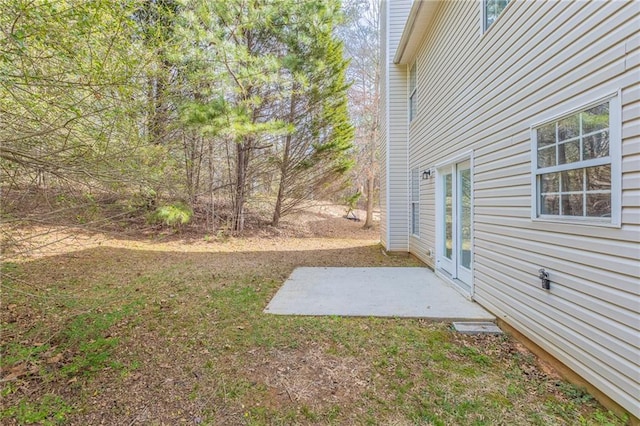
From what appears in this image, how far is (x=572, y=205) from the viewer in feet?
8.32

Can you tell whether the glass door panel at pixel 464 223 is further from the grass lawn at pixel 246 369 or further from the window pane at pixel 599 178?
the window pane at pixel 599 178

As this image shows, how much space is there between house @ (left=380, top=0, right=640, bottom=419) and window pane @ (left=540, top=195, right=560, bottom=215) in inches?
0.5

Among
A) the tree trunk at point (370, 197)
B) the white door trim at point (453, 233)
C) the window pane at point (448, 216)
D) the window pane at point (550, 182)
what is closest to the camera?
the window pane at point (550, 182)

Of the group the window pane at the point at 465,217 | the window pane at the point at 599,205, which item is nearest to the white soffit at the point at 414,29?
the window pane at the point at 465,217

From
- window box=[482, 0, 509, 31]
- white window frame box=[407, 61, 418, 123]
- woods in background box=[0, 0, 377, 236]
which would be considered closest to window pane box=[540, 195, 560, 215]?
window box=[482, 0, 509, 31]

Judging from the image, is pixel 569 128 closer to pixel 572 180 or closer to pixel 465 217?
pixel 572 180

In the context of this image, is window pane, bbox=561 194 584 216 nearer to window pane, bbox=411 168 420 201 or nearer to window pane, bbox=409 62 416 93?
window pane, bbox=411 168 420 201

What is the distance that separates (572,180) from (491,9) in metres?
2.68

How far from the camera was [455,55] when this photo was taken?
4918 mm

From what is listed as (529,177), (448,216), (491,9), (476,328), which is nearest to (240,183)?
(448,216)

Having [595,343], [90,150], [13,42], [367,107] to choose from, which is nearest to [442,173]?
[595,343]

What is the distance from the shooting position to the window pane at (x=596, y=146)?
220cm

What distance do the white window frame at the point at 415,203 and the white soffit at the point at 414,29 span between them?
273 centimetres

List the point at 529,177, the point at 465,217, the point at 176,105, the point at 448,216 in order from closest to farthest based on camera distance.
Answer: the point at 529,177, the point at 465,217, the point at 448,216, the point at 176,105
